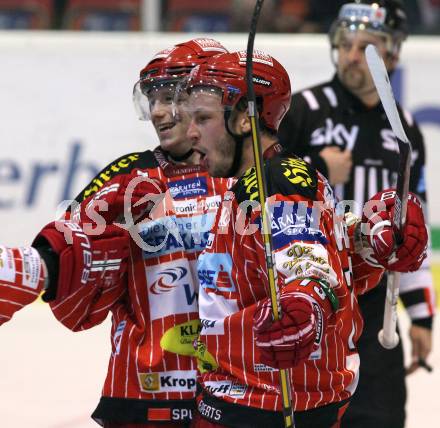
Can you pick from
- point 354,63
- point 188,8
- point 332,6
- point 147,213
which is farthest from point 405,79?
point 147,213

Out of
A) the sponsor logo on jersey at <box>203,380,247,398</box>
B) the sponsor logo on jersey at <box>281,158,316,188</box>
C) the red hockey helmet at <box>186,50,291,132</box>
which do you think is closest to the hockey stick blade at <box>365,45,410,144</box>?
the sponsor logo on jersey at <box>281,158,316,188</box>

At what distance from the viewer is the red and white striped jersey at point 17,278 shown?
251 cm

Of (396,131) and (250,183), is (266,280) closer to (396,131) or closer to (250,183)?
(250,183)

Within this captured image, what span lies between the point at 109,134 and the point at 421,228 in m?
4.39

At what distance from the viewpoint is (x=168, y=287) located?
2.94 m

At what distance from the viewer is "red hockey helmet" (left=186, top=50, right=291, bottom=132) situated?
2.76 m

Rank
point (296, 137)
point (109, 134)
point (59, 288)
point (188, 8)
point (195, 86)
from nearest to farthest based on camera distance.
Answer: point (59, 288)
point (195, 86)
point (296, 137)
point (109, 134)
point (188, 8)

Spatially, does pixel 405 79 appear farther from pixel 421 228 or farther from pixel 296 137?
pixel 421 228

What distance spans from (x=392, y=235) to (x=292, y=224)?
340 millimetres

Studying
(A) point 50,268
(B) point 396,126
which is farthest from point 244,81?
(A) point 50,268

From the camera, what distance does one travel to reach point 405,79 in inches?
276

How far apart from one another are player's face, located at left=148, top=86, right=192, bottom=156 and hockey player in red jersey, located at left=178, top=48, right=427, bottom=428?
0.67ft

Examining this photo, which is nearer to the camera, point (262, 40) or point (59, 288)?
point (59, 288)

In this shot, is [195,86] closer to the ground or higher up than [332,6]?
closer to the ground
